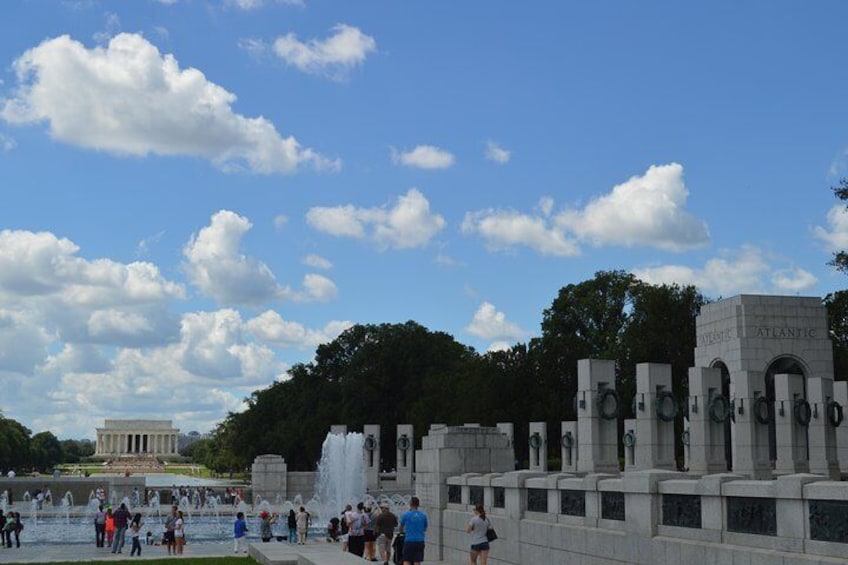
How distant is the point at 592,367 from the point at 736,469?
785 cm

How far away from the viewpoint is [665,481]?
653 inches

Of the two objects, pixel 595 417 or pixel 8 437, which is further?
pixel 8 437

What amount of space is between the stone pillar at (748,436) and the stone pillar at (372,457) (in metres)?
28.8

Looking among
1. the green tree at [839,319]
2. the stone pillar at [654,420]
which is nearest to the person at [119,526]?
the stone pillar at [654,420]

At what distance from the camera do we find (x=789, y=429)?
36.2m

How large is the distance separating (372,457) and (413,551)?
43426 mm

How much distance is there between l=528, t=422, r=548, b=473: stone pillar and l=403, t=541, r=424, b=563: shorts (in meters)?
31.7

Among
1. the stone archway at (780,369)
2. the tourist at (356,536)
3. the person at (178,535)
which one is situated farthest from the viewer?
the stone archway at (780,369)

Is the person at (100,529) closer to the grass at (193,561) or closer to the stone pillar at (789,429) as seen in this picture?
the grass at (193,561)

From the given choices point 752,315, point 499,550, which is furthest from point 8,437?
point 499,550

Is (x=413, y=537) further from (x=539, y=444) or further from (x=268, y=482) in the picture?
(x=268, y=482)

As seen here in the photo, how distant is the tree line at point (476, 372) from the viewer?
64000 mm

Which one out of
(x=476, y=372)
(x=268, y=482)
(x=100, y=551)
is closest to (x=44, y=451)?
(x=476, y=372)

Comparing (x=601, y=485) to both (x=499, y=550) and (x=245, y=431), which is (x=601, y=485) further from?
(x=245, y=431)
